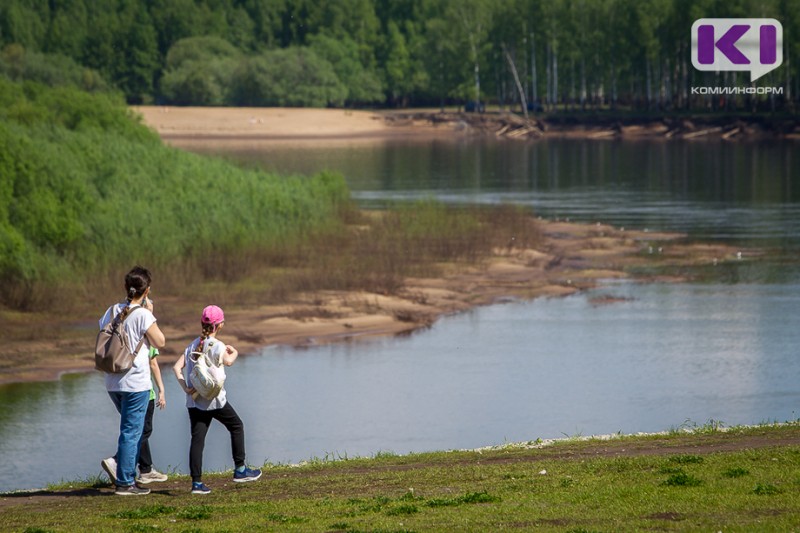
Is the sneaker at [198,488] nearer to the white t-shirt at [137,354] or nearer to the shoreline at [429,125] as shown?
the white t-shirt at [137,354]

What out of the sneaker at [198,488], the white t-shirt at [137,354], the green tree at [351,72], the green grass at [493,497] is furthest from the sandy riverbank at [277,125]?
the white t-shirt at [137,354]

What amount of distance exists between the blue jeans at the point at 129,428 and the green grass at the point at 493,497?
33cm

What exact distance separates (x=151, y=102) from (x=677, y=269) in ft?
426

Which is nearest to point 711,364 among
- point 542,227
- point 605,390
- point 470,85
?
point 605,390

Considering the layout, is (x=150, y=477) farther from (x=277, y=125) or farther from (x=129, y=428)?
(x=277, y=125)

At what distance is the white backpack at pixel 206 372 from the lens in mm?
14961

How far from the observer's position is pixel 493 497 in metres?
14.2

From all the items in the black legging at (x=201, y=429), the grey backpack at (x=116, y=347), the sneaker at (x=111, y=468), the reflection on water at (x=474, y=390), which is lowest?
the reflection on water at (x=474, y=390)

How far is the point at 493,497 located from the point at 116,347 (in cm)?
411

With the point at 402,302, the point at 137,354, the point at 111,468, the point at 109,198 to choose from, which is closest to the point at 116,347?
the point at 137,354

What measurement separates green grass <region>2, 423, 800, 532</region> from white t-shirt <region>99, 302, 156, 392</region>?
4.02 feet

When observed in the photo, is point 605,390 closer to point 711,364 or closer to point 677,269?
point 711,364

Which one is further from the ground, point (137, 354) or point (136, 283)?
point (136, 283)

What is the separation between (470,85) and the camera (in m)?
164
